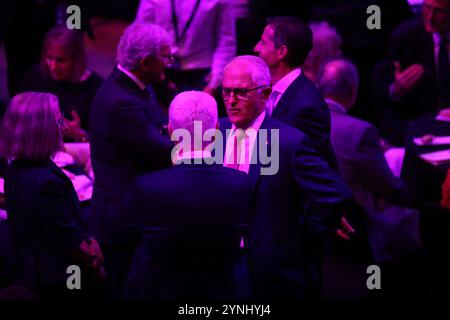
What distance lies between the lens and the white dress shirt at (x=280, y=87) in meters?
3.80

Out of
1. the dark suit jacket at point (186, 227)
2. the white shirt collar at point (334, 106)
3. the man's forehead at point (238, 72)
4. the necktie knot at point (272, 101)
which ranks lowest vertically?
the dark suit jacket at point (186, 227)

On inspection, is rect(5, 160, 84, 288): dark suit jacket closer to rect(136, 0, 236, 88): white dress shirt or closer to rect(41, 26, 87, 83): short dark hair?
rect(41, 26, 87, 83): short dark hair

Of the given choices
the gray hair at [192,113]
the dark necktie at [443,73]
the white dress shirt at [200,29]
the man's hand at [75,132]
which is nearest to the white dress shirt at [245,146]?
the gray hair at [192,113]

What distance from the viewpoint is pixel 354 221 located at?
4.44 metres

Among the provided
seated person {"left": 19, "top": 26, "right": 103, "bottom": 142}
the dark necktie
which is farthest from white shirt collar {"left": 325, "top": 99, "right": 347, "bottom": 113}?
seated person {"left": 19, "top": 26, "right": 103, "bottom": 142}

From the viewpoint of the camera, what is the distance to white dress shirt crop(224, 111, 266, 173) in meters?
3.37

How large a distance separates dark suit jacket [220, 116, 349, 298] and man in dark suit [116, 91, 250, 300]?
236mm

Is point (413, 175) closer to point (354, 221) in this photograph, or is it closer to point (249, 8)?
point (354, 221)

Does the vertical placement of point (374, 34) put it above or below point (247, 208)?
above

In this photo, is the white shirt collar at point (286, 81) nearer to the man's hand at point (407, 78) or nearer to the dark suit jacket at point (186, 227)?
the dark suit jacket at point (186, 227)

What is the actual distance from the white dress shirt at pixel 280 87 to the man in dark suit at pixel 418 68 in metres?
1.84

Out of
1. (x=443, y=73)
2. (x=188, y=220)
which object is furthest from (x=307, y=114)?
(x=443, y=73)

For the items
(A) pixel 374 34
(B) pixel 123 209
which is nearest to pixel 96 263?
(B) pixel 123 209

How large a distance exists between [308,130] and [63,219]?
114 centimetres
